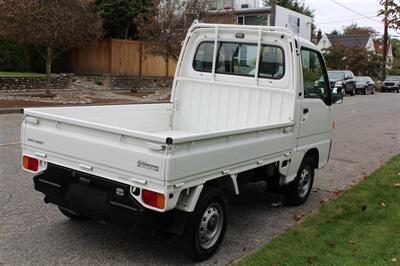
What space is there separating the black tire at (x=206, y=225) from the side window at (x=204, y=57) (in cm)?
249

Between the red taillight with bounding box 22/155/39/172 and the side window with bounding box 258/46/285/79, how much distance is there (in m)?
3.04

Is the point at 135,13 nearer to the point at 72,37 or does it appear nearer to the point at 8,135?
the point at 72,37

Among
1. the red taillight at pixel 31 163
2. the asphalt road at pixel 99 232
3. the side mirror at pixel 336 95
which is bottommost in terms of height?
the asphalt road at pixel 99 232

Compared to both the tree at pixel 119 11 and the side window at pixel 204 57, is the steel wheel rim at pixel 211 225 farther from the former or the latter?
the tree at pixel 119 11

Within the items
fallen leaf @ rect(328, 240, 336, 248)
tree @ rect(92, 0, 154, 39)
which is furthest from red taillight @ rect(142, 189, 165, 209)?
tree @ rect(92, 0, 154, 39)

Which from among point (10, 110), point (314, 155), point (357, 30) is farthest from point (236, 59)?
point (357, 30)

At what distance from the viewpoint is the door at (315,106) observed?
6.29 m

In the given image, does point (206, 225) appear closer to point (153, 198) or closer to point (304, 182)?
point (153, 198)

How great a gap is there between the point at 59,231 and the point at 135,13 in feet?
73.8

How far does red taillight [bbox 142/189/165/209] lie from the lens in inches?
155

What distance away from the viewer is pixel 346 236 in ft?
17.7

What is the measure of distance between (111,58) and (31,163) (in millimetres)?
22336

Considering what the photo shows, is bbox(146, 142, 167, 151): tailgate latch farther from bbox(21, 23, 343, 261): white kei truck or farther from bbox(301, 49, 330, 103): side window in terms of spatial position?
bbox(301, 49, 330, 103): side window

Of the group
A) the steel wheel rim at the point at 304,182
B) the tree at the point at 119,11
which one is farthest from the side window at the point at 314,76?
the tree at the point at 119,11
